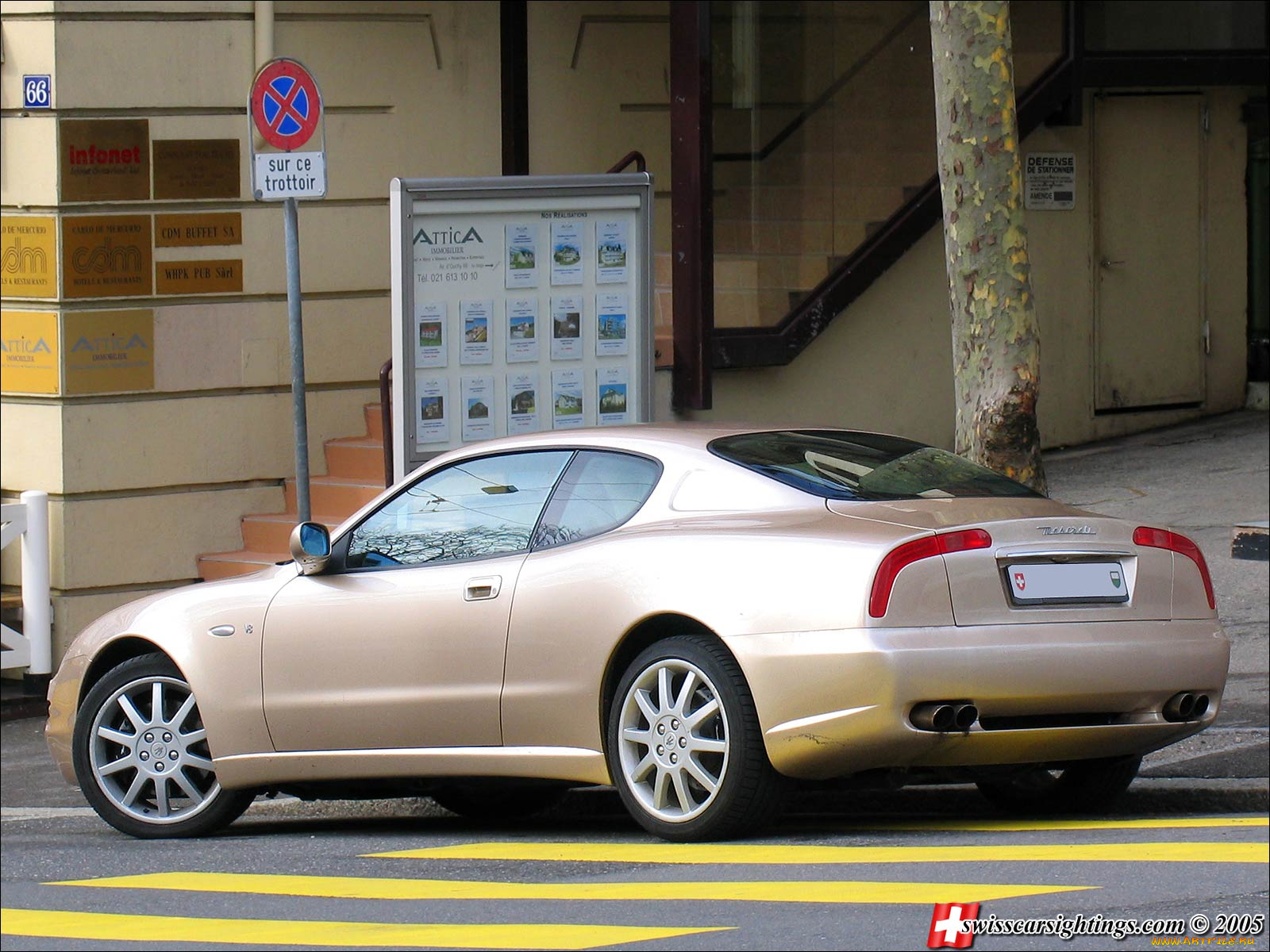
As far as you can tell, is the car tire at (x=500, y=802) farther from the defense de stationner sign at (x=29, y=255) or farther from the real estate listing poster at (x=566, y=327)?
the defense de stationner sign at (x=29, y=255)

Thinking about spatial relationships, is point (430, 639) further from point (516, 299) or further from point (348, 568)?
point (516, 299)

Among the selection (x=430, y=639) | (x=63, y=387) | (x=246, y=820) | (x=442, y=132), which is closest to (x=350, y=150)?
(x=442, y=132)

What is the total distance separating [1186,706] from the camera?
21.9 feet

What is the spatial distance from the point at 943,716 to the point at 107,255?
25.3 ft

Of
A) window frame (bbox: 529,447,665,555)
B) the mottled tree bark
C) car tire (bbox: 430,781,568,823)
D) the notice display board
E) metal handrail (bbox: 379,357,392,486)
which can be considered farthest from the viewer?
metal handrail (bbox: 379,357,392,486)

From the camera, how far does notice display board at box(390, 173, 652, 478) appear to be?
407 inches

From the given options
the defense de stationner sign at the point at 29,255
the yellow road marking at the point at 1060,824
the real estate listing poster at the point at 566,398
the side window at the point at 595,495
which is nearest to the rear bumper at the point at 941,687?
the yellow road marking at the point at 1060,824

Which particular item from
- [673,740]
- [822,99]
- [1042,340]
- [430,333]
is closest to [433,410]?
[430,333]

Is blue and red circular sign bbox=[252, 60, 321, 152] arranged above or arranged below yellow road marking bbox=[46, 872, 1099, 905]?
above

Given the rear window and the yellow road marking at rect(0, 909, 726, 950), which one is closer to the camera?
the yellow road marking at rect(0, 909, 726, 950)

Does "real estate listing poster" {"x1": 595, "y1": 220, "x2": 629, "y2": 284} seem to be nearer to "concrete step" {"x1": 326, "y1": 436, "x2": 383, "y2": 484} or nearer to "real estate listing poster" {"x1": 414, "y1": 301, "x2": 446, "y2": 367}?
"real estate listing poster" {"x1": 414, "y1": 301, "x2": 446, "y2": 367}

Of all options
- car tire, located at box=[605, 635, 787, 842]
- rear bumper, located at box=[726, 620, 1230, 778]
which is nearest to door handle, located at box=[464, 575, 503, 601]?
car tire, located at box=[605, 635, 787, 842]

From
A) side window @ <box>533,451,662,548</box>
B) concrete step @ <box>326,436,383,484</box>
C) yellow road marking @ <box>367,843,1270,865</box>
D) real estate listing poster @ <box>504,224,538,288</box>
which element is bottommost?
yellow road marking @ <box>367,843,1270,865</box>

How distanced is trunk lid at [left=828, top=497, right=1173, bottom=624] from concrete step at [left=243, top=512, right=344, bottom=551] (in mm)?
6799
